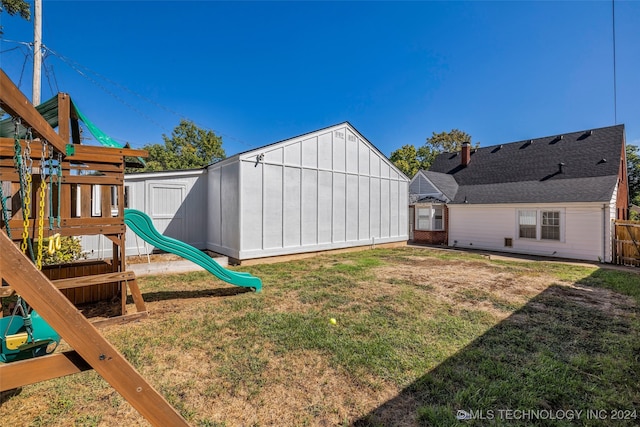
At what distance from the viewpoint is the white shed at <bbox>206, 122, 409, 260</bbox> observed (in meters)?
9.29

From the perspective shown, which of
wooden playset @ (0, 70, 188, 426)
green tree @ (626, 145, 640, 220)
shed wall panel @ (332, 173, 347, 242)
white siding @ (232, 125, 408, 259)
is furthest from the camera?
green tree @ (626, 145, 640, 220)

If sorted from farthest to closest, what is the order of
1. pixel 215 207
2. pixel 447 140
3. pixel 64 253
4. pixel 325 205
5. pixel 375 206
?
1. pixel 447 140
2. pixel 375 206
3. pixel 325 205
4. pixel 215 207
5. pixel 64 253

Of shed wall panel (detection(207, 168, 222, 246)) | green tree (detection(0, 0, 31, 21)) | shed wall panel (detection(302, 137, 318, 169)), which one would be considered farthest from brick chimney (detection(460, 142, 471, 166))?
green tree (detection(0, 0, 31, 21))

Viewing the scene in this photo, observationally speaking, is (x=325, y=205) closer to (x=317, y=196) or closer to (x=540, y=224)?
(x=317, y=196)

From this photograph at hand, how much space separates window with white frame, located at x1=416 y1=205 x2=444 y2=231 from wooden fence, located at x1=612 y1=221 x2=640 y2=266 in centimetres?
712

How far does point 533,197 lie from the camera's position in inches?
509

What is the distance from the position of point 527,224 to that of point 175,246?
49.7 ft

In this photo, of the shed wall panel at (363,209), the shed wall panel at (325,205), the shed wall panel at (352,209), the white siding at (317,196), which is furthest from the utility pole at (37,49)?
the shed wall panel at (363,209)

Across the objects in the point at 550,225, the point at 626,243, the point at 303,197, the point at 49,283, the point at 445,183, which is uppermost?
the point at 445,183

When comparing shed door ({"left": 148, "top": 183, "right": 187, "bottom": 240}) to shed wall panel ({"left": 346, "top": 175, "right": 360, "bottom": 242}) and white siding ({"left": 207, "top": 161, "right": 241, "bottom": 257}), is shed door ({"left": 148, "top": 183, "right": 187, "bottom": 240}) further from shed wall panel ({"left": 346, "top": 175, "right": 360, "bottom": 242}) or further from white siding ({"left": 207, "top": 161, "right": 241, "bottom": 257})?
shed wall panel ({"left": 346, "top": 175, "right": 360, "bottom": 242})

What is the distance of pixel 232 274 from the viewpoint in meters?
6.02

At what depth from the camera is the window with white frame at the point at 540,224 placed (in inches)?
480

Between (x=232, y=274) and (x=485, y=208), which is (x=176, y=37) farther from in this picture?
(x=485, y=208)

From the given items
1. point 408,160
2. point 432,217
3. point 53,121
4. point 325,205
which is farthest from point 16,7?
point 408,160
